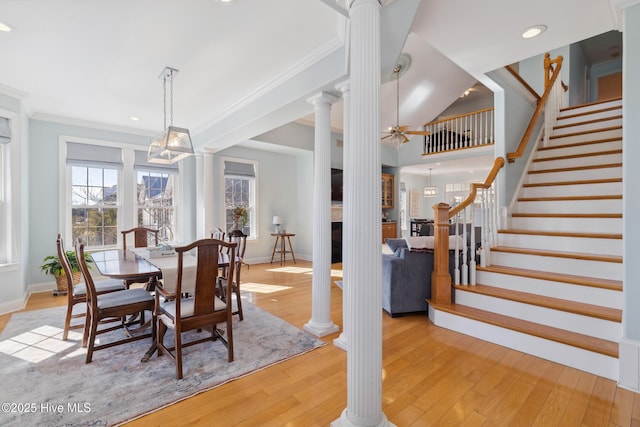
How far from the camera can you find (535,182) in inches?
164

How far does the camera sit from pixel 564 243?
3.13 meters

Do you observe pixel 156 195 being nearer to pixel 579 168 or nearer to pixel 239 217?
pixel 239 217

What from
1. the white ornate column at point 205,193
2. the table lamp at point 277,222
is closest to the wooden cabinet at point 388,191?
the table lamp at point 277,222

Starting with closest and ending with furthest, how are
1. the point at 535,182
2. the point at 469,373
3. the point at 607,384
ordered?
1. the point at 607,384
2. the point at 469,373
3. the point at 535,182

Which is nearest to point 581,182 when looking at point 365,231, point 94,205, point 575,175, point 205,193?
point 575,175

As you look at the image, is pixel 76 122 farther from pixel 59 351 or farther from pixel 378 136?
pixel 378 136

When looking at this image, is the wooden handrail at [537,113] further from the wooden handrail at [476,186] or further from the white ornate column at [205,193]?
the white ornate column at [205,193]

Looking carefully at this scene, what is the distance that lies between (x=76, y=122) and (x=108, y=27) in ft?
10.5

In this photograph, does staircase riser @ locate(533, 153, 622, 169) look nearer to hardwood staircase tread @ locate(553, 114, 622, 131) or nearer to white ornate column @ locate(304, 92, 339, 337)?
hardwood staircase tread @ locate(553, 114, 622, 131)

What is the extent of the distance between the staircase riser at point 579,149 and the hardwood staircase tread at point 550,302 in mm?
2510

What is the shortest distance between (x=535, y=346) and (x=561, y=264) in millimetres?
1002

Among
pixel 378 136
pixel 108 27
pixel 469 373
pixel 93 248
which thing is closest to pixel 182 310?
pixel 378 136

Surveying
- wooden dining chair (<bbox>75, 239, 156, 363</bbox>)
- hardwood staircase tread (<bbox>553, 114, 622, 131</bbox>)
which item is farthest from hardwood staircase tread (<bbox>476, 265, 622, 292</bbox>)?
wooden dining chair (<bbox>75, 239, 156, 363</bbox>)

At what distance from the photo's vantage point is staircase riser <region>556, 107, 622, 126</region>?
4.45 meters
